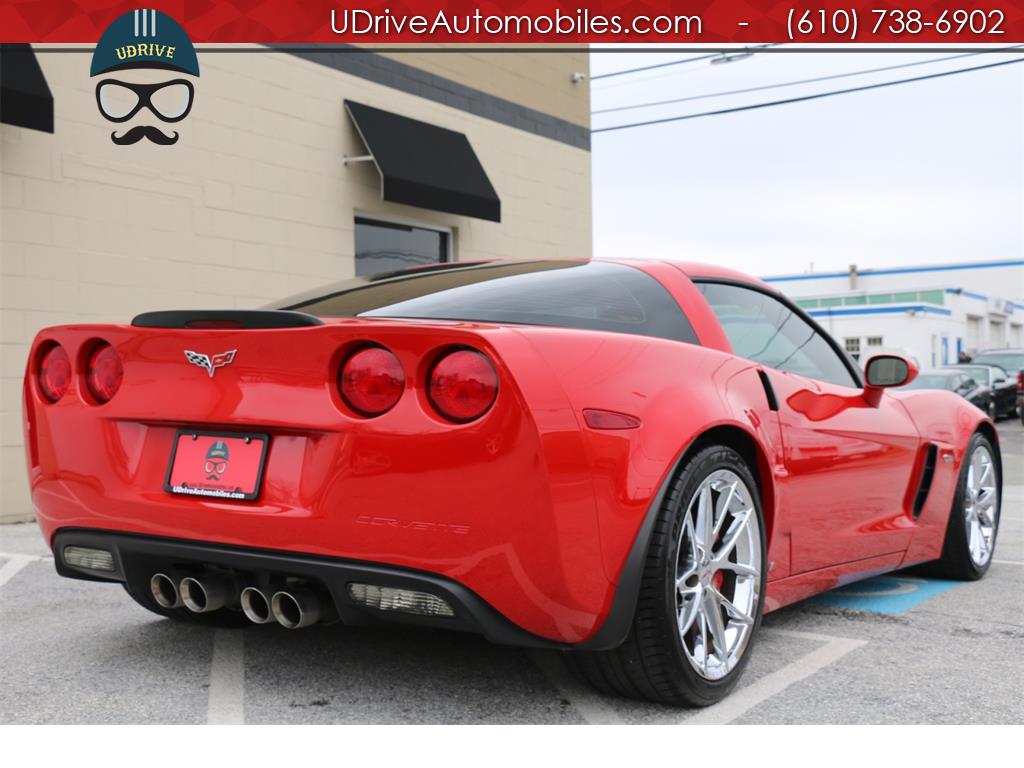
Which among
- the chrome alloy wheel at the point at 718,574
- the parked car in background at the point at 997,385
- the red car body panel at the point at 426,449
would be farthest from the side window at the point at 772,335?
the parked car in background at the point at 997,385

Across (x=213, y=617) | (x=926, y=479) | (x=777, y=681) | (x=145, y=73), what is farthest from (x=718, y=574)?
(x=145, y=73)

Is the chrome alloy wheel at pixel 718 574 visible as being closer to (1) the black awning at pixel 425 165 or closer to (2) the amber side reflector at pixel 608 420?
(2) the amber side reflector at pixel 608 420

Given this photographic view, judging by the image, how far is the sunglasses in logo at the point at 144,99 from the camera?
8406mm

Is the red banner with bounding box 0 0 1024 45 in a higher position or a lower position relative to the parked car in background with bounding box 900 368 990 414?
higher

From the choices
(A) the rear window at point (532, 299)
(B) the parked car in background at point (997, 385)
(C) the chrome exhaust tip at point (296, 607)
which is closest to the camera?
(C) the chrome exhaust tip at point (296, 607)

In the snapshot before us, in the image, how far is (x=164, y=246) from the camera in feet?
28.9

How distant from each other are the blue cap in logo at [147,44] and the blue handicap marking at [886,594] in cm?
648

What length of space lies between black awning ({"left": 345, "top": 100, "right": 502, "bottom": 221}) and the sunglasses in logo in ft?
6.34

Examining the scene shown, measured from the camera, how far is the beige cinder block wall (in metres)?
7.87

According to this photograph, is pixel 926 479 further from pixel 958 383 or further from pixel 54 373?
pixel 958 383

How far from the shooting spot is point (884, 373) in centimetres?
449

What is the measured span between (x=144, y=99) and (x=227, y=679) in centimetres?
636

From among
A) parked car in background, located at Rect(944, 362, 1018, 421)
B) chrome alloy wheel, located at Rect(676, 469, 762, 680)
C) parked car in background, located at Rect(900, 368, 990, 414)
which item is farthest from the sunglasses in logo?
parked car in background, located at Rect(944, 362, 1018, 421)

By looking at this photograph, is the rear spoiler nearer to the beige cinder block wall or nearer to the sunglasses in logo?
the beige cinder block wall
